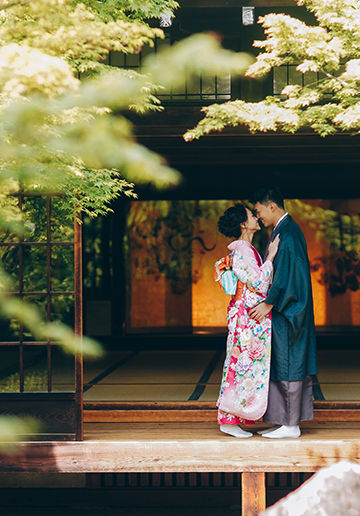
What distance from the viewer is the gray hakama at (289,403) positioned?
13.3ft

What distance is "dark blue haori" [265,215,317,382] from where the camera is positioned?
4.06 m

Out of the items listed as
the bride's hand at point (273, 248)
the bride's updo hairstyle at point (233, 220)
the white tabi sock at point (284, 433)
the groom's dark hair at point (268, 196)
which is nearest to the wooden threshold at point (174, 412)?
the white tabi sock at point (284, 433)

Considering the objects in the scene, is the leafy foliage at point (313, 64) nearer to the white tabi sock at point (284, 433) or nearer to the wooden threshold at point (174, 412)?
the white tabi sock at point (284, 433)

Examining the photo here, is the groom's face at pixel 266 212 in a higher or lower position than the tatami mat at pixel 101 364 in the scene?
higher

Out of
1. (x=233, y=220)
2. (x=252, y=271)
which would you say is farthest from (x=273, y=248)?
(x=233, y=220)

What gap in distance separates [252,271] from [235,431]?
1.32 meters

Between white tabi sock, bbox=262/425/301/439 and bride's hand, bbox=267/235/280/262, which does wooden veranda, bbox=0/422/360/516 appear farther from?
bride's hand, bbox=267/235/280/262

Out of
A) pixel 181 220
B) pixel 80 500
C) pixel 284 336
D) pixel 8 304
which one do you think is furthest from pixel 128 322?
pixel 8 304

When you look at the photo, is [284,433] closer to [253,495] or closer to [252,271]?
A: [253,495]

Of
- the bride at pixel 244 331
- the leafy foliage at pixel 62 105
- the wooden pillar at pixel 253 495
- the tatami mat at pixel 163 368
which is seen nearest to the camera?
the leafy foliage at pixel 62 105

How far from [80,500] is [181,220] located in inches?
206

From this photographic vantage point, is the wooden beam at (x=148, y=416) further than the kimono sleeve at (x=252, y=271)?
Yes

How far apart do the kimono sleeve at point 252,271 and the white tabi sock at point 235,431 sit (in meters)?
1.14

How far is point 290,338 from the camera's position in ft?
13.5
